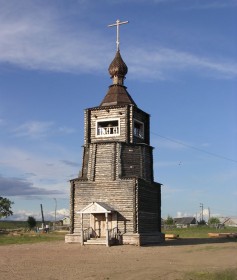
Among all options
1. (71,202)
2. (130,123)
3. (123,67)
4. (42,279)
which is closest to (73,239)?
(71,202)

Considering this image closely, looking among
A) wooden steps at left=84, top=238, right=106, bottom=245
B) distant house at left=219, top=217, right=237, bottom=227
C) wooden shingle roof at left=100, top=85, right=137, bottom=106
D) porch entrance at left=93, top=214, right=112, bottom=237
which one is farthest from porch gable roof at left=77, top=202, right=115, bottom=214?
distant house at left=219, top=217, right=237, bottom=227

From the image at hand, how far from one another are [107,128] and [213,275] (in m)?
20.8

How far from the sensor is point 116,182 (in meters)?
32.4

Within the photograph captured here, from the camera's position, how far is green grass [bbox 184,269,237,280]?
50.2 feet

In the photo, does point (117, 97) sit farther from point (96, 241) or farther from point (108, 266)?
point (108, 266)

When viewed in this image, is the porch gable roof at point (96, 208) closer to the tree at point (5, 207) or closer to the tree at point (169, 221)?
A: the tree at point (5, 207)

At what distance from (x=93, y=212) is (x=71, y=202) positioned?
10.1 ft

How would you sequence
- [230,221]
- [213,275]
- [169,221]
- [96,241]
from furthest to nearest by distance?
[230,221] → [169,221] → [96,241] → [213,275]

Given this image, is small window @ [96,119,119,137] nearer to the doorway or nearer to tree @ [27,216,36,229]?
the doorway

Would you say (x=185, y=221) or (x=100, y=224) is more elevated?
(x=100, y=224)

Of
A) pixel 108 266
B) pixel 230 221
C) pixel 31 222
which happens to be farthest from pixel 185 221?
pixel 108 266

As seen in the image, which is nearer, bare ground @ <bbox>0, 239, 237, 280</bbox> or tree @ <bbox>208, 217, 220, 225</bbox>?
bare ground @ <bbox>0, 239, 237, 280</bbox>

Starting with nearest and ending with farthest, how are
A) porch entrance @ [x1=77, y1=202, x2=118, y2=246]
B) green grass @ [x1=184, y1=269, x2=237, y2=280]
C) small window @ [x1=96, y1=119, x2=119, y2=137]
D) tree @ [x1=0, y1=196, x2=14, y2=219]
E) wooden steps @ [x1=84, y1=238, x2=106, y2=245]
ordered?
1. green grass @ [x1=184, y1=269, x2=237, y2=280]
2. wooden steps @ [x1=84, y1=238, x2=106, y2=245]
3. porch entrance @ [x1=77, y1=202, x2=118, y2=246]
4. small window @ [x1=96, y1=119, x2=119, y2=137]
5. tree @ [x1=0, y1=196, x2=14, y2=219]

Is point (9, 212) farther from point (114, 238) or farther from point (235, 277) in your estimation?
point (235, 277)
